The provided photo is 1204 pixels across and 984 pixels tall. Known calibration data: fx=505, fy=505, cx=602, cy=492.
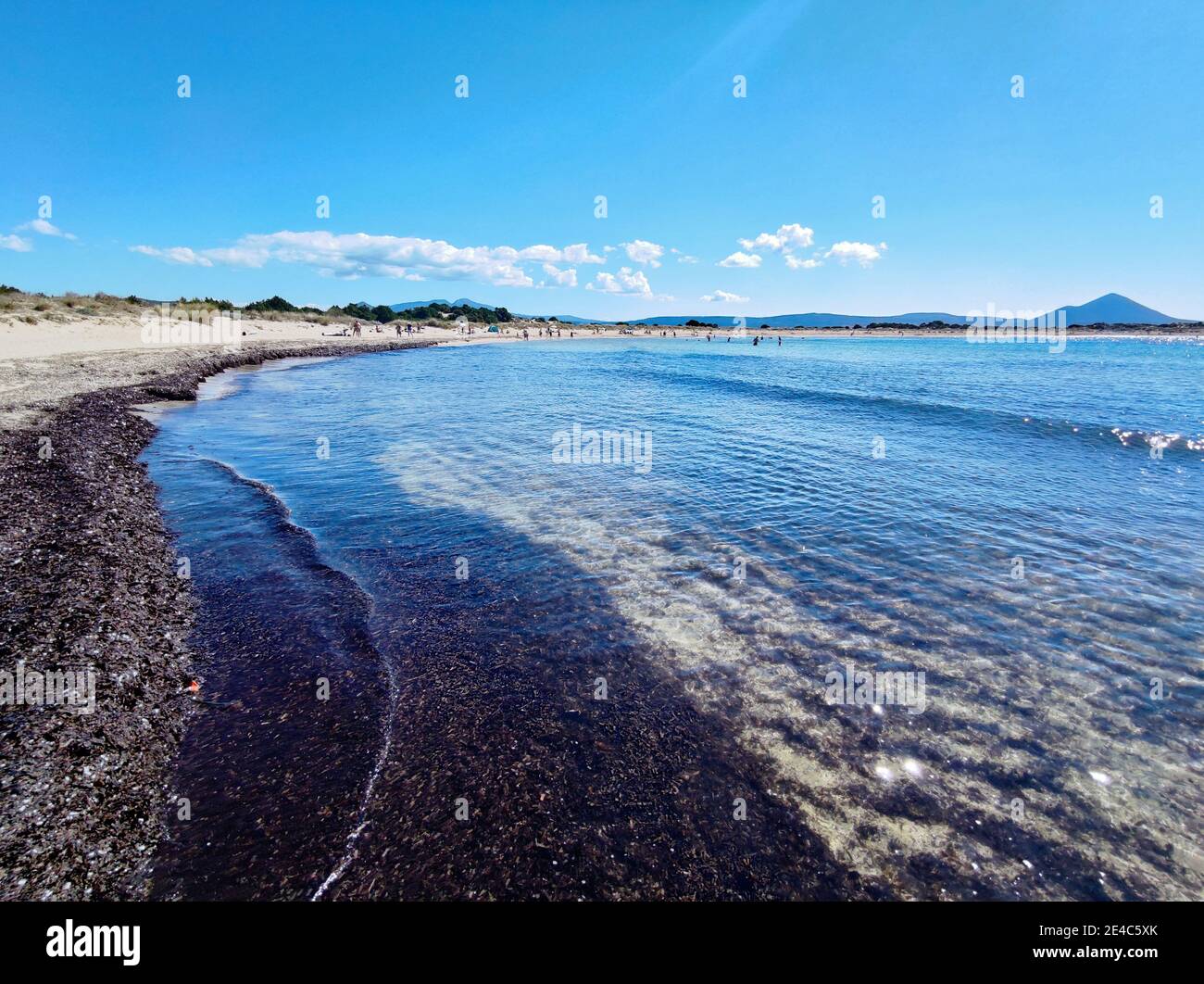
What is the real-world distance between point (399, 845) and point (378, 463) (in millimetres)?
15919

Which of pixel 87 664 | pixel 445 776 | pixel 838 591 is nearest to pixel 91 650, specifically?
pixel 87 664

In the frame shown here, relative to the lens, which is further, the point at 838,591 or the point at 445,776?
the point at 838,591

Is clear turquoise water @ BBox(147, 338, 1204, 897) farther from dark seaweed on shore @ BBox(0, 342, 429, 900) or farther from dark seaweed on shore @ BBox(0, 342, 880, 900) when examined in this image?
dark seaweed on shore @ BBox(0, 342, 429, 900)

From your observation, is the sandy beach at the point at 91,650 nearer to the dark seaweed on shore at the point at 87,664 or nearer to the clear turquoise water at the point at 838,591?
the dark seaweed on shore at the point at 87,664

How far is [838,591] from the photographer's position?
10.3 metres

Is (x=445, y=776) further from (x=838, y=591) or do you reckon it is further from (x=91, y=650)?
(x=838, y=591)

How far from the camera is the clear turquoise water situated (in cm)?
548

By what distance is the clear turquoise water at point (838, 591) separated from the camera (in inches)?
216

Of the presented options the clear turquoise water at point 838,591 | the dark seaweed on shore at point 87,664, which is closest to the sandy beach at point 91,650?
the dark seaweed on shore at point 87,664

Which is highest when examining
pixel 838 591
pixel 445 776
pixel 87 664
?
pixel 87 664

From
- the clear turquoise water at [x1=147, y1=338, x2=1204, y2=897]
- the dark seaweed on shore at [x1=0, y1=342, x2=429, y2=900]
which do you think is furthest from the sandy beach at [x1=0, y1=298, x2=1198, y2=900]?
the clear turquoise water at [x1=147, y1=338, x2=1204, y2=897]

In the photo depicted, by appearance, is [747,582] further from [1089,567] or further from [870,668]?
[1089,567]

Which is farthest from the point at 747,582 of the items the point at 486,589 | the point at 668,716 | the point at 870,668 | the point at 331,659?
the point at 331,659
